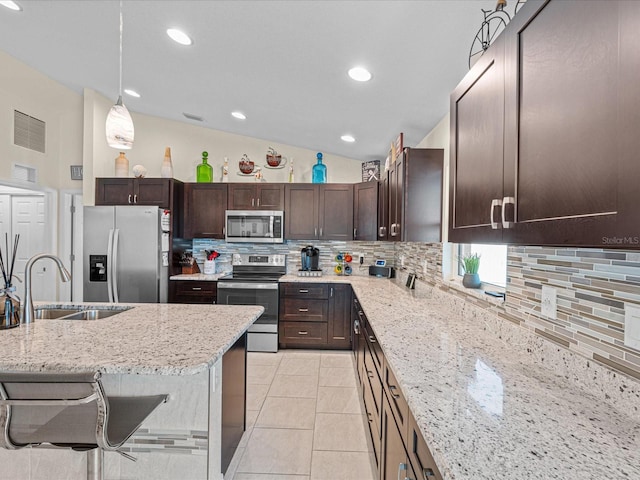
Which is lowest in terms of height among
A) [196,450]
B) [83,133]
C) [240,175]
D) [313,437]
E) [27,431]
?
[313,437]

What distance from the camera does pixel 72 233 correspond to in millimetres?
4461

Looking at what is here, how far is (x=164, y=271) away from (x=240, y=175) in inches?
62.9

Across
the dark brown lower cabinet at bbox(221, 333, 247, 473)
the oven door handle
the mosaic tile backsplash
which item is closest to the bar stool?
the dark brown lower cabinet at bbox(221, 333, 247, 473)

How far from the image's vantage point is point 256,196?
14.3 feet

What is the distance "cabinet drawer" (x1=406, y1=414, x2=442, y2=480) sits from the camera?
34.8 inches

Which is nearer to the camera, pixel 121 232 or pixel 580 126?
pixel 580 126

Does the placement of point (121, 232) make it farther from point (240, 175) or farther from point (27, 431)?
point (27, 431)

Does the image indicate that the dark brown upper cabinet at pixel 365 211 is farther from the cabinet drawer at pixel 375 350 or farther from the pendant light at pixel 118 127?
the pendant light at pixel 118 127

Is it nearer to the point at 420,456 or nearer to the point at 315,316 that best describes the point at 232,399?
the point at 420,456

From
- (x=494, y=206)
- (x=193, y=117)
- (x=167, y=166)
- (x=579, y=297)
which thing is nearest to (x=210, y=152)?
(x=193, y=117)

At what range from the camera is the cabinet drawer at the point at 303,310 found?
3998mm

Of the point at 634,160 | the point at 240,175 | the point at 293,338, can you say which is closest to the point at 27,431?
the point at 634,160

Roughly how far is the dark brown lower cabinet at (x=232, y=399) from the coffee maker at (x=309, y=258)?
7.35 ft

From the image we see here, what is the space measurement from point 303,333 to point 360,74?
112 inches
